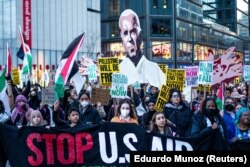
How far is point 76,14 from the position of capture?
203ft

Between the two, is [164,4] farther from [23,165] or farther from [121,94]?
[23,165]

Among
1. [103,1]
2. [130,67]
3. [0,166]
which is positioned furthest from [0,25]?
[0,166]

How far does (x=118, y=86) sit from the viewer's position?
13688mm

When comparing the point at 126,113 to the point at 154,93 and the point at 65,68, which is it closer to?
the point at 65,68

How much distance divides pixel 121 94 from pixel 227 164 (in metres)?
8.18

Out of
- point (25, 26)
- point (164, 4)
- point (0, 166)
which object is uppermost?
point (164, 4)

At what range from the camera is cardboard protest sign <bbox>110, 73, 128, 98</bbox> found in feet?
44.3

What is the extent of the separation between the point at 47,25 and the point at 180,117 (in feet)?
161

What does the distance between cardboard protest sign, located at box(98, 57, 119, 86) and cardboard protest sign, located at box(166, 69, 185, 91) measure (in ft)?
5.12

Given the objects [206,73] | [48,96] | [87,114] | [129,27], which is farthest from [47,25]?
[87,114]

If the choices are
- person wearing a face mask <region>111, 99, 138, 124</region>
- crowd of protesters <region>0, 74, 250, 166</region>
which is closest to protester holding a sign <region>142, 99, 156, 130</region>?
crowd of protesters <region>0, 74, 250, 166</region>

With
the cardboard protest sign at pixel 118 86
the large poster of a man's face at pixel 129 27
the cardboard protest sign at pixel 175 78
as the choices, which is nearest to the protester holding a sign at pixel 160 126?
the cardboard protest sign at pixel 118 86

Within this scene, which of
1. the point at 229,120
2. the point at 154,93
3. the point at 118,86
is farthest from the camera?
the point at 154,93

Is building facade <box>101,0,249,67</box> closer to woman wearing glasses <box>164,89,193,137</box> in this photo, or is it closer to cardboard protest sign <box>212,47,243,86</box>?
cardboard protest sign <box>212,47,243,86</box>
